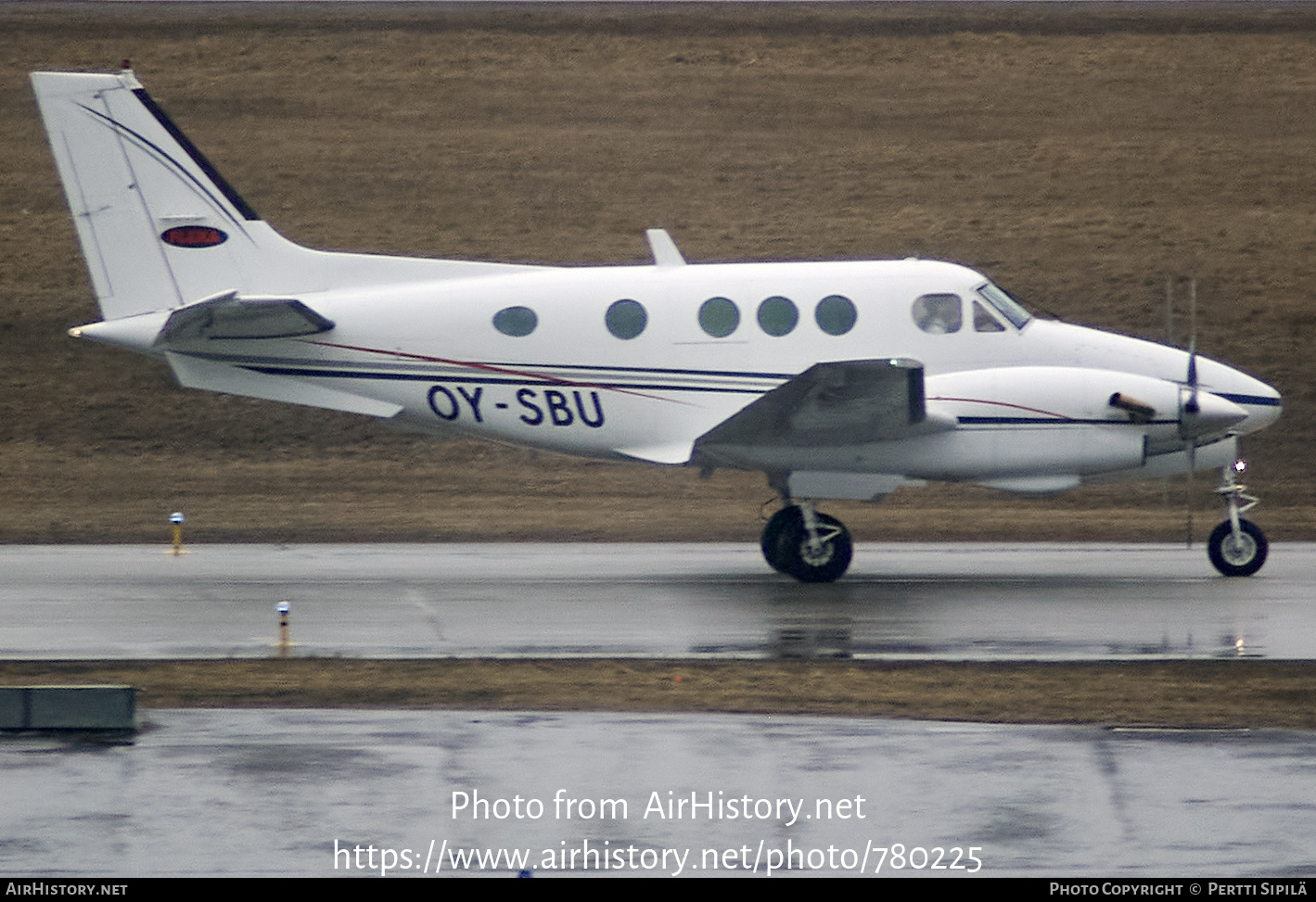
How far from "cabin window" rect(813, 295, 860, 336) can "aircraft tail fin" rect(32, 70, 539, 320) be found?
425 centimetres

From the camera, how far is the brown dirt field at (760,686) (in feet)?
38.1

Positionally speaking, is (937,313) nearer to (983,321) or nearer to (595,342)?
(983,321)

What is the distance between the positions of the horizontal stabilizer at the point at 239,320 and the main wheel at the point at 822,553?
210 inches

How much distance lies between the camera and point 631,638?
47.2ft

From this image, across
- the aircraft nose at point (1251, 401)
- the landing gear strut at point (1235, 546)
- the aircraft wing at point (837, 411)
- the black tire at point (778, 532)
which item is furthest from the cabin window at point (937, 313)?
the landing gear strut at point (1235, 546)

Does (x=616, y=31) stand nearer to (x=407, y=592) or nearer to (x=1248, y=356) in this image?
(x=1248, y=356)

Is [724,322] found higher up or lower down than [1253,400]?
higher up

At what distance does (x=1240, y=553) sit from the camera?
714 inches

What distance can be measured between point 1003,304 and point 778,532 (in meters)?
3.32

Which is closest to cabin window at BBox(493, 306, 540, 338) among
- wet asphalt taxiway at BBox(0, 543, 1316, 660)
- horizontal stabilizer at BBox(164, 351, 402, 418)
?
horizontal stabilizer at BBox(164, 351, 402, 418)

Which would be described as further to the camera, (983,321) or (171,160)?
(171,160)

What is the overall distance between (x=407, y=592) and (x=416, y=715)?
238 inches

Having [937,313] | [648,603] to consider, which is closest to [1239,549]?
[937,313]

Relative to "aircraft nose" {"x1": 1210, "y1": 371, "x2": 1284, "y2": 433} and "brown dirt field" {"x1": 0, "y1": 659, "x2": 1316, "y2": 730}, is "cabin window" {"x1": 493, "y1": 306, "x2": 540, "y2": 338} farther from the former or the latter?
"aircraft nose" {"x1": 1210, "y1": 371, "x2": 1284, "y2": 433}
